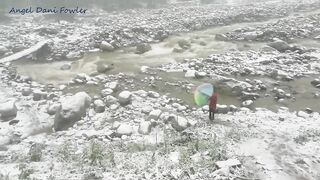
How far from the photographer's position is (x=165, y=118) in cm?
1104

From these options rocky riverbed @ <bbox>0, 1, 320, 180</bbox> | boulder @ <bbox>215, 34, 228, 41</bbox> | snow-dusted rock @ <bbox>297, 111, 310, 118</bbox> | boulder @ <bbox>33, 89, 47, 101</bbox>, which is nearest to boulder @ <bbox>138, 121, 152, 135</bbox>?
A: rocky riverbed @ <bbox>0, 1, 320, 180</bbox>

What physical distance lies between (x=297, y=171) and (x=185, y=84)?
21.4ft

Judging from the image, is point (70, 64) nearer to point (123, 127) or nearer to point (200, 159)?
point (123, 127)

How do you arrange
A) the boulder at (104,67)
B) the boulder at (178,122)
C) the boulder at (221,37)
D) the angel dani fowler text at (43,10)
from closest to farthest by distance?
the boulder at (178,122) < the boulder at (104,67) < the boulder at (221,37) < the angel dani fowler text at (43,10)

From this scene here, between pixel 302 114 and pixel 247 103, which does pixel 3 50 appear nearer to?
pixel 247 103

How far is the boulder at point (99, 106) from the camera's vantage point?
11.8 meters

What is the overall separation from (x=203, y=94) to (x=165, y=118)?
2.79m

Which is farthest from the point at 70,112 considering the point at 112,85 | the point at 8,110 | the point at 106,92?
the point at 112,85

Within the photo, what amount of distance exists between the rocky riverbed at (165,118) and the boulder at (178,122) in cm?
3

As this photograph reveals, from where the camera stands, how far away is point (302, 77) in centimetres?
1489

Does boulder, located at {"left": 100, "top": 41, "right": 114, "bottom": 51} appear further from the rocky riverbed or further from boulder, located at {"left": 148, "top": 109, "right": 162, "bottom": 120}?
boulder, located at {"left": 148, "top": 109, "right": 162, "bottom": 120}

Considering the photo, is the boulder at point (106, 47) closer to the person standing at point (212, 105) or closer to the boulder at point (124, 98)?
the boulder at point (124, 98)

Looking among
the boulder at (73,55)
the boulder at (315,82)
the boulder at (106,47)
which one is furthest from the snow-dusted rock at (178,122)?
the boulder at (106,47)

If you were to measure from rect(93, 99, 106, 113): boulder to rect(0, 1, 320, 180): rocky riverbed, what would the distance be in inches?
1.9
